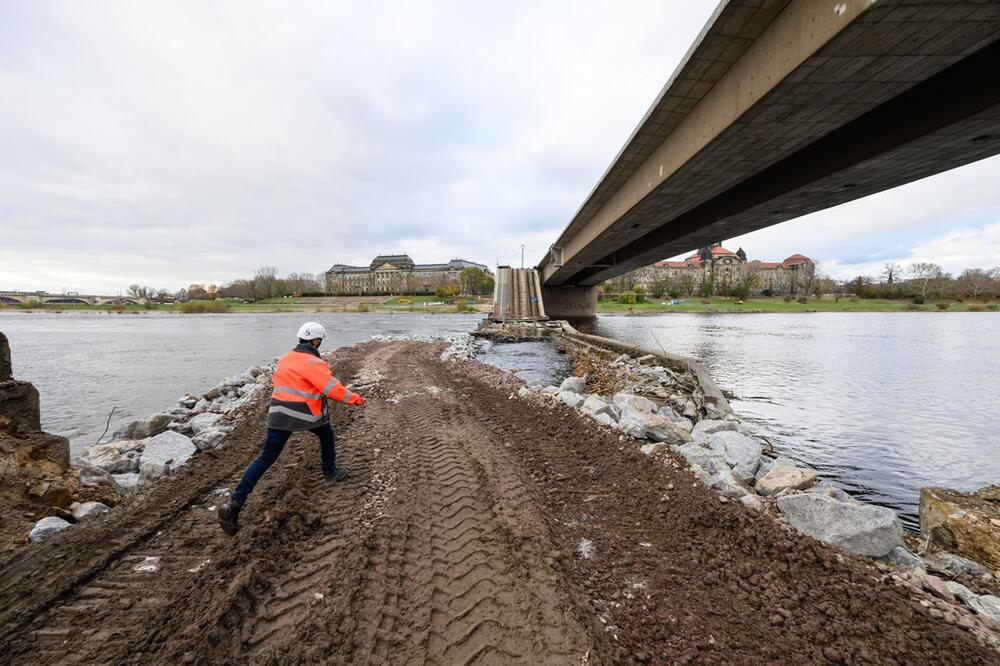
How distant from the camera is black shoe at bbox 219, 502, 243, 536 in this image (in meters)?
3.85

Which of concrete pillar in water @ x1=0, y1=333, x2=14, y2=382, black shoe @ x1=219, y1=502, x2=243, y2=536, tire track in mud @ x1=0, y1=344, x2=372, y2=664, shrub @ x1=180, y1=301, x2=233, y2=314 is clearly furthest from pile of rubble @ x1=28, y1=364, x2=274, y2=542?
shrub @ x1=180, y1=301, x2=233, y2=314

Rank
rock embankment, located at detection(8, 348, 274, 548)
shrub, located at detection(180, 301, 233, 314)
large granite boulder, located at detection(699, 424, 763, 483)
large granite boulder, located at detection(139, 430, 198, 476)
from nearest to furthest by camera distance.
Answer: rock embankment, located at detection(8, 348, 274, 548) < large granite boulder, located at detection(699, 424, 763, 483) < large granite boulder, located at detection(139, 430, 198, 476) < shrub, located at detection(180, 301, 233, 314)

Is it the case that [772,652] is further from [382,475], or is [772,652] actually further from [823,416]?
[823,416]

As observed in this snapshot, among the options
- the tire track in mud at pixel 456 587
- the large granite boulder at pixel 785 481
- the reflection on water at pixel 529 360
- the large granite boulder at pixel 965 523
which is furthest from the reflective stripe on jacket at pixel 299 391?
the reflection on water at pixel 529 360

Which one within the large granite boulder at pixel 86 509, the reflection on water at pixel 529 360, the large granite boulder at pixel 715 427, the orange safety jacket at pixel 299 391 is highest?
the orange safety jacket at pixel 299 391

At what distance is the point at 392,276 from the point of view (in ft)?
446

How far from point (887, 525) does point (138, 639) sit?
19.0 feet

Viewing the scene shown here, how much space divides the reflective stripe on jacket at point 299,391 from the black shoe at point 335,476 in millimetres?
838

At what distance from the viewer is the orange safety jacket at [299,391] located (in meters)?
4.30

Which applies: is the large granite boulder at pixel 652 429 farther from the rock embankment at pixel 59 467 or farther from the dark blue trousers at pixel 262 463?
the rock embankment at pixel 59 467

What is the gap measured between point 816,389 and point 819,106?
355 inches

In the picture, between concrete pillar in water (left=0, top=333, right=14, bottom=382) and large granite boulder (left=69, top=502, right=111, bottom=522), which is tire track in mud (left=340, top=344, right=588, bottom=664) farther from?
concrete pillar in water (left=0, top=333, right=14, bottom=382)

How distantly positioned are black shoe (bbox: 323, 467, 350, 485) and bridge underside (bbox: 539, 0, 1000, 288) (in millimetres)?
8759

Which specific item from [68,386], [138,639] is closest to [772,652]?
[138,639]
